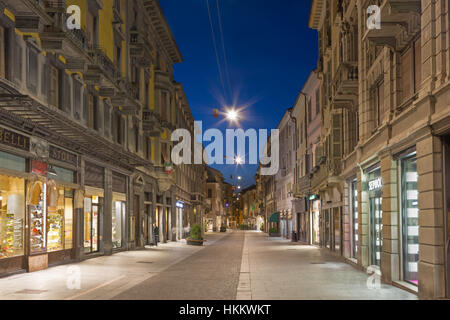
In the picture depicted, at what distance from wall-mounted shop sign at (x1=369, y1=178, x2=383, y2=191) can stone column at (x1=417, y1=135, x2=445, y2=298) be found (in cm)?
449

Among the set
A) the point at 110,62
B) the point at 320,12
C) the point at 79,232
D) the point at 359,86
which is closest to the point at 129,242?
the point at 79,232

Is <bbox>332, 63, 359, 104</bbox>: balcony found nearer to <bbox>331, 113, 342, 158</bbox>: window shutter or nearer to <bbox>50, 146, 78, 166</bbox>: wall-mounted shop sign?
<bbox>331, 113, 342, 158</bbox>: window shutter

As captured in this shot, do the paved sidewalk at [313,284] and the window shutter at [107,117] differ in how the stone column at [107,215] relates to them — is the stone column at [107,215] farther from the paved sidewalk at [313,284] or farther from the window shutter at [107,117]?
the paved sidewalk at [313,284]

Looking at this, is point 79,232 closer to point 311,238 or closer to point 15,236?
point 15,236

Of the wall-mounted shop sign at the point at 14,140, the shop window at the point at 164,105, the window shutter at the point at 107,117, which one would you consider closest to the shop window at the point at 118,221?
the window shutter at the point at 107,117

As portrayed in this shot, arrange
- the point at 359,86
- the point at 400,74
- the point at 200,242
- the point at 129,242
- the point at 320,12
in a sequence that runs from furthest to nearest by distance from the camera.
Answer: the point at 200,242 < the point at 320,12 < the point at 129,242 < the point at 359,86 < the point at 400,74

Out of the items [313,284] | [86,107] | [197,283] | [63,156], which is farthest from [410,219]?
[86,107]

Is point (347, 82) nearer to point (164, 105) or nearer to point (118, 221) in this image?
point (118, 221)

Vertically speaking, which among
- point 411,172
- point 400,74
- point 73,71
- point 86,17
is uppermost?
point 86,17

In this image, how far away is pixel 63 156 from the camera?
20516mm

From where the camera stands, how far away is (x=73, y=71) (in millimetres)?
21500

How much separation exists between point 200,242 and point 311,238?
339 inches

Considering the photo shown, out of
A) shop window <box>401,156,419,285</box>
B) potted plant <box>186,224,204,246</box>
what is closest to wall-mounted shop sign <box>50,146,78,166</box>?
shop window <box>401,156,419,285</box>

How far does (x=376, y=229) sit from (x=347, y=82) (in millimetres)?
6140
